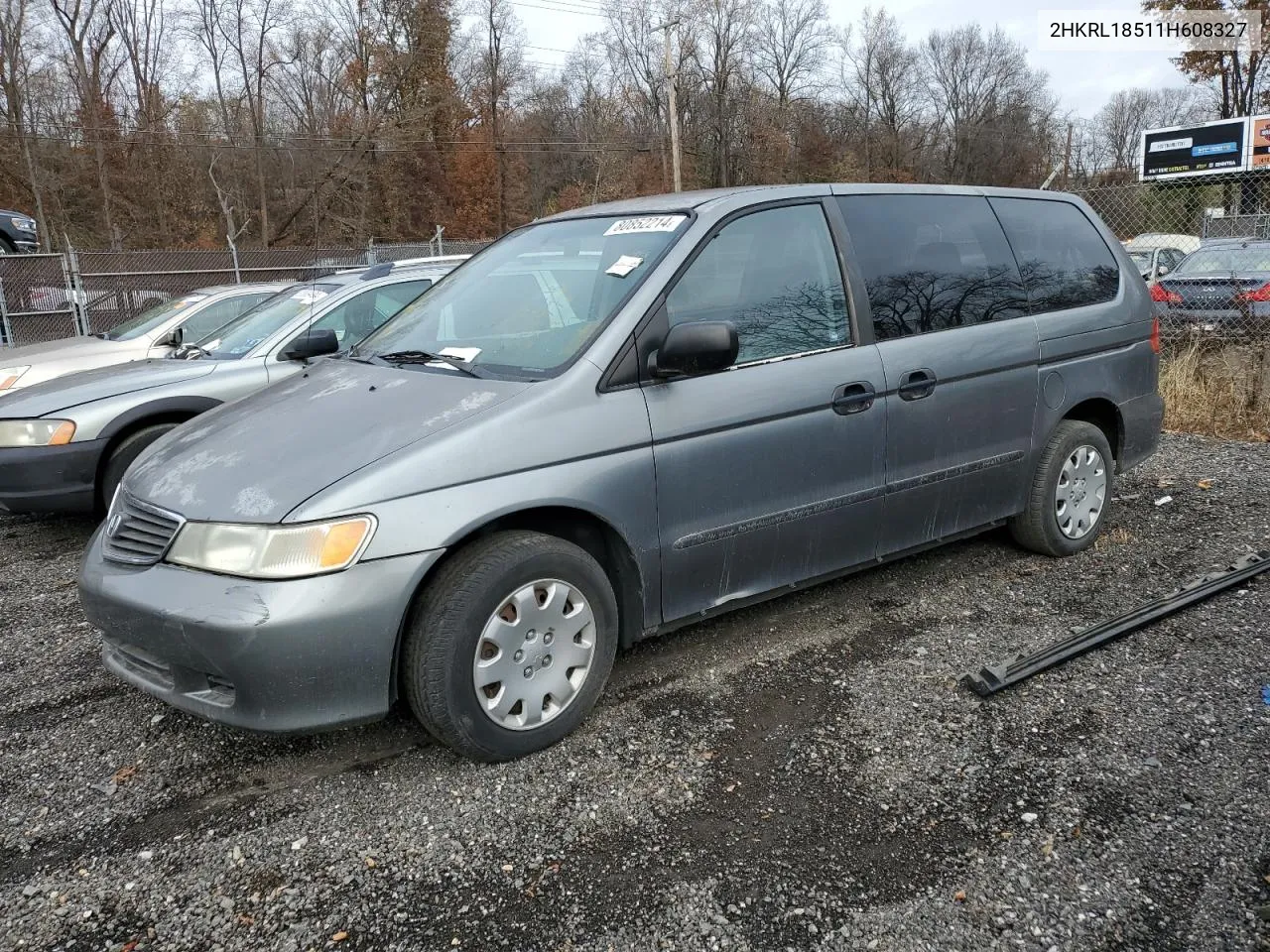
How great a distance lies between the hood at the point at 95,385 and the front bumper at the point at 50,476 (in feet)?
0.82

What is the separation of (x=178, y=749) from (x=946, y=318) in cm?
348

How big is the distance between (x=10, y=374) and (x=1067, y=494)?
7049mm

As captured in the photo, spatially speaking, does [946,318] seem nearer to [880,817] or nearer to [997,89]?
[880,817]

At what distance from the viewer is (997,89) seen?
6700 centimetres

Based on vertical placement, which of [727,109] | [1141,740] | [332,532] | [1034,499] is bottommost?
[1141,740]

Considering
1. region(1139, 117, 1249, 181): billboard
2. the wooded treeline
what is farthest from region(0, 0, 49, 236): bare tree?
region(1139, 117, 1249, 181): billboard

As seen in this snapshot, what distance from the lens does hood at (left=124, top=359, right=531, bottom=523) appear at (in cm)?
278

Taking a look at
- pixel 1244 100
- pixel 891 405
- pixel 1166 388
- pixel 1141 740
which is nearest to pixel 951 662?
pixel 1141 740

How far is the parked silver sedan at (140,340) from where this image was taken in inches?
267

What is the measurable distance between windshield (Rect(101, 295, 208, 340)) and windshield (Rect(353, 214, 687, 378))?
4.36 meters

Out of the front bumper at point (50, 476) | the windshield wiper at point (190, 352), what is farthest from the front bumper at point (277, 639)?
the windshield wiper at point (190, 352)

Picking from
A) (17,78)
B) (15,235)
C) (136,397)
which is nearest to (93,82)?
(17,78)

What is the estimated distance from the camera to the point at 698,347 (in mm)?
3068

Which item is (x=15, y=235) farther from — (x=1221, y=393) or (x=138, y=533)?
(x=1221, y=393)
